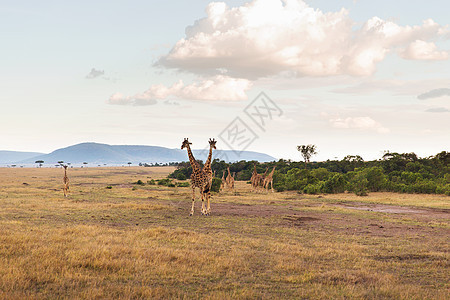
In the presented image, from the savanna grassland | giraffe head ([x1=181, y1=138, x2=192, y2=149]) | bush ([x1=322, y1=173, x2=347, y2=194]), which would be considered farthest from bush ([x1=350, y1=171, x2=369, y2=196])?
giraffe head ([x1=181, y1=138, x2=192, y2=149])

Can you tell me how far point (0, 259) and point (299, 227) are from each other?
490 inches

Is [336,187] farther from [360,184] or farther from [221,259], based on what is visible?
[221,259]

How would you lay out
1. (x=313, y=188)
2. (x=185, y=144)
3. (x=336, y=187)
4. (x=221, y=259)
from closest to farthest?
(x=221, y=259) < (x=185, y=144) < (x=336, y=187) < (x=313, y=188)

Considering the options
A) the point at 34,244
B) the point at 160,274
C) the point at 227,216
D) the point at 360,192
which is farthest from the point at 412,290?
the point at 360,192

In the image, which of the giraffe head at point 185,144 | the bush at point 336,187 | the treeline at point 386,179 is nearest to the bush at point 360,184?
the treeline at point 386,179

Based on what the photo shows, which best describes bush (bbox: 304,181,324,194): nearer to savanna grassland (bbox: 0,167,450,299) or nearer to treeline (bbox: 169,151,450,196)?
treeline (bbox: 169,151,450,196)

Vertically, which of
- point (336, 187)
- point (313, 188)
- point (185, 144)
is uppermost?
point (185, 144)

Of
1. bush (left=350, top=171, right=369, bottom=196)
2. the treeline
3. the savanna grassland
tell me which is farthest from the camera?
the treeline

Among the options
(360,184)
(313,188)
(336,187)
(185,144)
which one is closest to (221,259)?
(185,144)

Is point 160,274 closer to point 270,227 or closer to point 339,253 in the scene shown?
point 339,253

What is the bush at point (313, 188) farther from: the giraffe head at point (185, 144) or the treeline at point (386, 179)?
the giraffe head at point (185, 144)

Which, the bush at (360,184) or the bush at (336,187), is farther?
the bush at (336,187)

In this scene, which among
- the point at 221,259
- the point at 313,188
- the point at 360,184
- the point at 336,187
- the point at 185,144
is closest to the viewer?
the point at 221,259

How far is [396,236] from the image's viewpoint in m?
15.9
